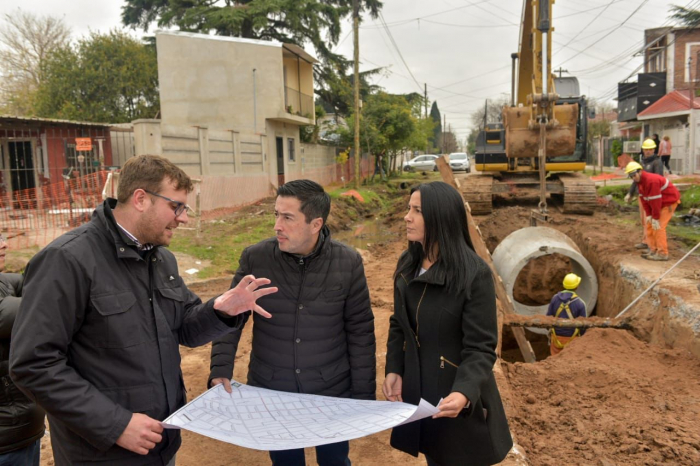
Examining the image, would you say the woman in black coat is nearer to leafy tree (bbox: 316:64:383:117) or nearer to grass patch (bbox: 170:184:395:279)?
grass patch (bbox: 170:184:395:279)

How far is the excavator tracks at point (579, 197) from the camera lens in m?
14.2

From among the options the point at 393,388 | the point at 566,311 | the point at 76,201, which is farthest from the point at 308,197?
the point at 76,201

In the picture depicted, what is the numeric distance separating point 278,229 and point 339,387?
93 centimetres

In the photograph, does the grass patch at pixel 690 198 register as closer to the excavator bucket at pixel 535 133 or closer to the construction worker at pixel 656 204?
the excavator bucket at pixel 535 133

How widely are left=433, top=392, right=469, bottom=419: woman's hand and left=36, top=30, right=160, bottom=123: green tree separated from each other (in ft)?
88.2

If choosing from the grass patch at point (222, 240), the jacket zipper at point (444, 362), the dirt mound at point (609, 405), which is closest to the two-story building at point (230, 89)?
the grass patch at point (222, 240)

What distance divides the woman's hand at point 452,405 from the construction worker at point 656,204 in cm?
799

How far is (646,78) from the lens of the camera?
3212 cm

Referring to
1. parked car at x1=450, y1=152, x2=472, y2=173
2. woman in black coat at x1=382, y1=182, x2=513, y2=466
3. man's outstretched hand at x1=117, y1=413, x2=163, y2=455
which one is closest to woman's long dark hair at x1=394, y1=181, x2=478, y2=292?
woman in black coat at x1=382, y1=182, x2=513, y2=466

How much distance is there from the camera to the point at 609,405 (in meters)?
4.64

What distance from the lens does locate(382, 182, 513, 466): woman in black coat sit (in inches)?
97.1

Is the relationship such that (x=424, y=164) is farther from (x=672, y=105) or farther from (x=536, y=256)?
(x=536, y=256)

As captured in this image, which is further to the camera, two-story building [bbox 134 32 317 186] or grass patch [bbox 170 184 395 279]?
two-story building [bbox 134 32 317 186]

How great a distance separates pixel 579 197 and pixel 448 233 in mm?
13069
